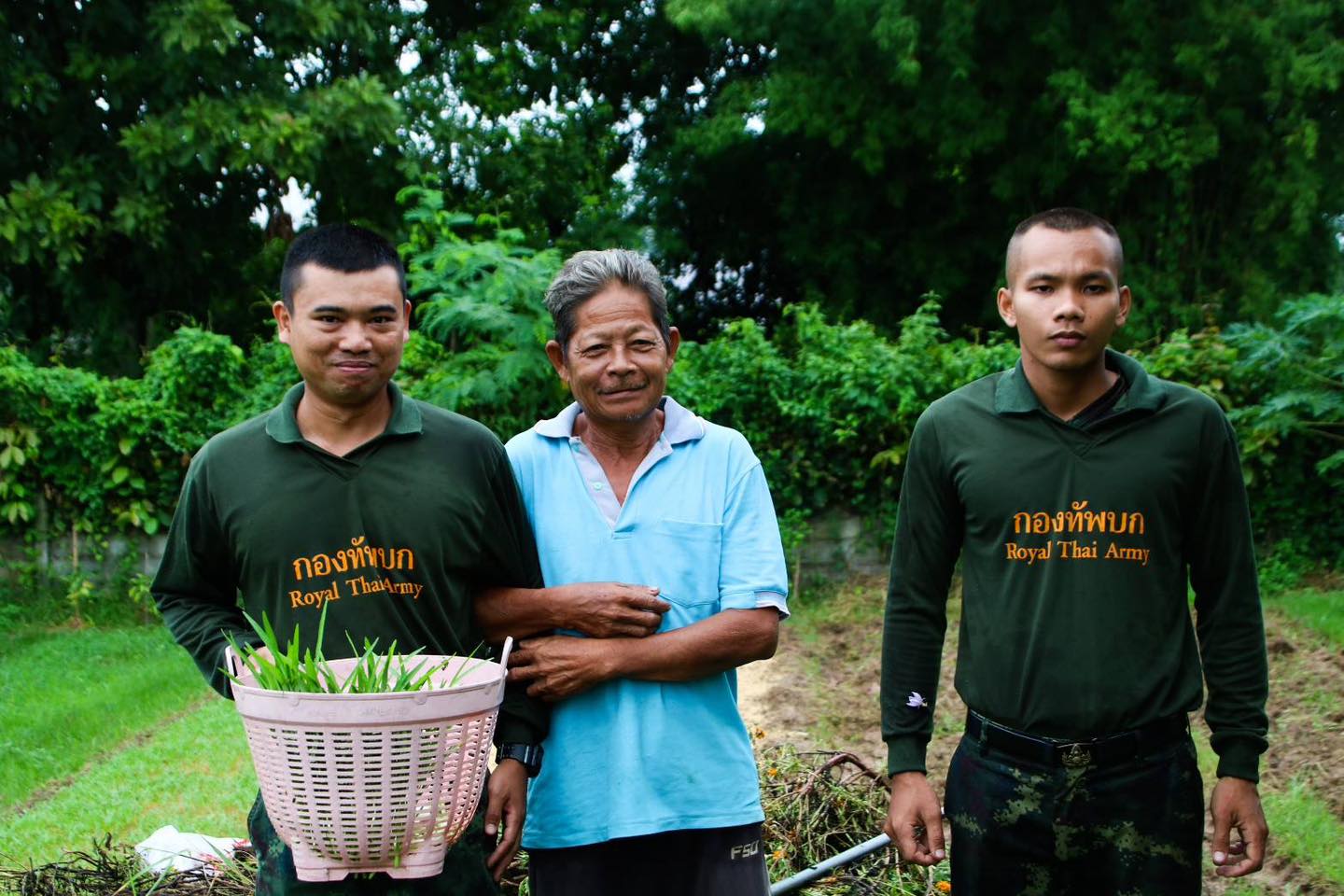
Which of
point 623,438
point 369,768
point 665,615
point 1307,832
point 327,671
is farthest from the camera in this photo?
point 1307,832

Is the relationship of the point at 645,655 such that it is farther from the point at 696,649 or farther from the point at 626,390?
the point at 626,390

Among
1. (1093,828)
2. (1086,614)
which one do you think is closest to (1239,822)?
(1093,828)

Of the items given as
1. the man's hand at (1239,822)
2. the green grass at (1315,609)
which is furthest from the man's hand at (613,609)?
the green grass at (1315,609)

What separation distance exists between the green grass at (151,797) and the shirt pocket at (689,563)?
328 centimetres

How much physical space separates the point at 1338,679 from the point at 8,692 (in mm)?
7496

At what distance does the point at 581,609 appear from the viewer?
244 centimetres

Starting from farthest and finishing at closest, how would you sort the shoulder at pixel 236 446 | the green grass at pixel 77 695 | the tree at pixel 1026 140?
1. the tree at pixel 1026 140
2. the green grass at pixel 77 695
3. the shoulder at pixel 236 446

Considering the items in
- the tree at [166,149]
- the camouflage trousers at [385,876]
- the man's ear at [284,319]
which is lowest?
the camouflage trousers at [385,876]

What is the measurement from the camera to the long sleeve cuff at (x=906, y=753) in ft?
8.62

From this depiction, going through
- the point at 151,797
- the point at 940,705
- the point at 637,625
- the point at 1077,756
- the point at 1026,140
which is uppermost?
the point at 1026,140

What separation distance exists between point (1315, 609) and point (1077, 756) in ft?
22.1

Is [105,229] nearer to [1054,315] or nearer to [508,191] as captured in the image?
[508,191]

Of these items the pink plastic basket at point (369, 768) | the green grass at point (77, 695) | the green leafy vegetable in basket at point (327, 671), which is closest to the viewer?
the pink plastic basket at point (369, 768)

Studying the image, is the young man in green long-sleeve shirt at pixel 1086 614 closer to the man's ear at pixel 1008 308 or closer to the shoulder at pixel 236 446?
the man's ear at pixel 1008 308
